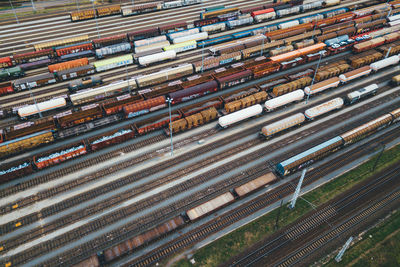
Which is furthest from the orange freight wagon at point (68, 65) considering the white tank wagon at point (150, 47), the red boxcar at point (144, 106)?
the red boxcar at point (144, 106)

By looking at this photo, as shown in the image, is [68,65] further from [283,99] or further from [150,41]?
[283,99]

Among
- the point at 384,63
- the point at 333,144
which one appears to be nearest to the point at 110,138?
the point at 333,144

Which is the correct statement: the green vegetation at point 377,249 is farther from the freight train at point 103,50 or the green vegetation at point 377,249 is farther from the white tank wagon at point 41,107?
the white tank wagon at point 41,107

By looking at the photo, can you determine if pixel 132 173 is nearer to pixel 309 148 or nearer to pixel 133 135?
pixel 133 135

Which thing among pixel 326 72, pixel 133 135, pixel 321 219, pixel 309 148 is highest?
pixel 326 72

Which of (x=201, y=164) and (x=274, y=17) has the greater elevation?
(x=274, y=17)

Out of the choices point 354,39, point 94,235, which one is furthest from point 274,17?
point 94,235
